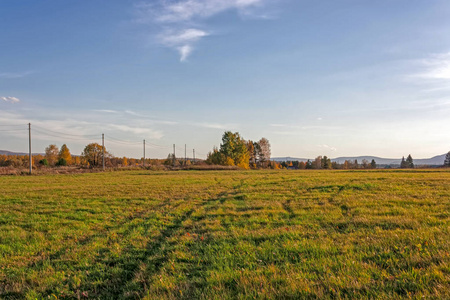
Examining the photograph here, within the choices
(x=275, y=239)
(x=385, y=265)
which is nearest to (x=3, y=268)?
(x=275, y=239)

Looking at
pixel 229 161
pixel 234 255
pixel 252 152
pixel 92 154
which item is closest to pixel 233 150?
pixel 229 161

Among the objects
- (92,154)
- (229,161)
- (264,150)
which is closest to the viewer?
(229,161)

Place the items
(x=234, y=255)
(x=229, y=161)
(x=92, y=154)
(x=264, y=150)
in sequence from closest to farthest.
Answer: (x=234, y=255)
(x=229, y=161)
(x=92, y=154)
(x=264, y=150)

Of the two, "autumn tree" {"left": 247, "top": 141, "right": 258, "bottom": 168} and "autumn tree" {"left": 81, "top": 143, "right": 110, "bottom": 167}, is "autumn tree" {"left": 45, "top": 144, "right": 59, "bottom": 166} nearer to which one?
"autumn tree" {"left": 81, "top": 143, "right": 110, "bottom": 167}

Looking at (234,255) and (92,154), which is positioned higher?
(92,154)

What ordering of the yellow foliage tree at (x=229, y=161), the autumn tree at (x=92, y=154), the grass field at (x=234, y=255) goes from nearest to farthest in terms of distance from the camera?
the grass field at (x=234, y=255) < the yellow foliage tree at (x=229, y=161) < the autumn tree at (x=92, y=154)

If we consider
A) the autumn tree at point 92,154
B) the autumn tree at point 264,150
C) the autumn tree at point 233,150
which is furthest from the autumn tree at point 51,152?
the autumn tree at point 264,150

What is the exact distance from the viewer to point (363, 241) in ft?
22.1

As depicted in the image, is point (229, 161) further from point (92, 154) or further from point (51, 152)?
point (51, 152)

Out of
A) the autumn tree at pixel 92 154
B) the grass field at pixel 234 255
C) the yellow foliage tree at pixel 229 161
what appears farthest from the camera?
the autumn tree at pixel 92 154

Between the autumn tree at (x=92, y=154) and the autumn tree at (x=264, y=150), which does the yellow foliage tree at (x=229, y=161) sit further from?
the autumn tree at (x=92, y=154)

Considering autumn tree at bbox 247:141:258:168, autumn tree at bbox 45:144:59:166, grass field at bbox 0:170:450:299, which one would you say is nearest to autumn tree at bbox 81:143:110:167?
autumn tree at bbox 45:144:59:166

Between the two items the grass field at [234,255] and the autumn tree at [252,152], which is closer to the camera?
the grass field at [234,255]

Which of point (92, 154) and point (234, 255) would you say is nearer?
point (234, 255)
